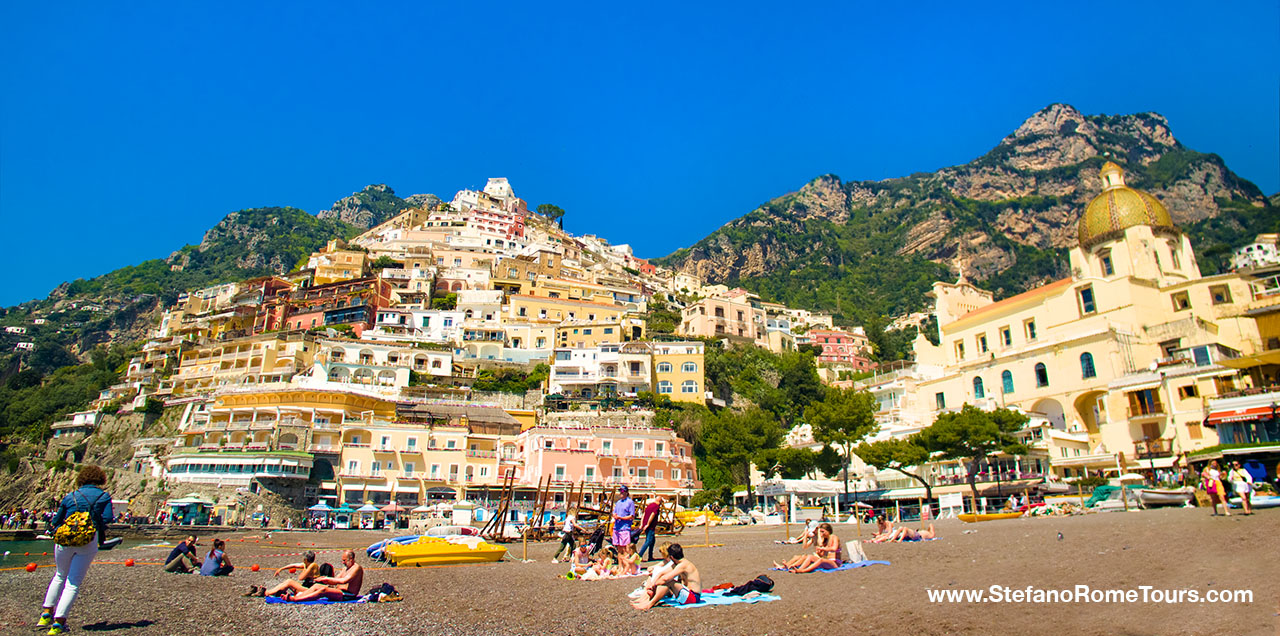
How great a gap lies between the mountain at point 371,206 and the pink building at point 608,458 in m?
137

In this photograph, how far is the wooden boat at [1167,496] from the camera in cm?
2189

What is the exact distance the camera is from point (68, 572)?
7582 millimetres

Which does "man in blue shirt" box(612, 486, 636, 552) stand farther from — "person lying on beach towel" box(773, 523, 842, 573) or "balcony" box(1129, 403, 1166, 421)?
"balcony" box(1129, 403, 1166, 421)

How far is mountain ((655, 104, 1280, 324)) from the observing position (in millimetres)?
122312

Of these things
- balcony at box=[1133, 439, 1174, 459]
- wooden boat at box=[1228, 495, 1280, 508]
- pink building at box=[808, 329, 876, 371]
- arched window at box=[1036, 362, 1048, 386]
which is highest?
pink building at box=[808, 329, 876, 371]

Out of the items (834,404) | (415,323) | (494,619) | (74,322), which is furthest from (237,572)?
(74,322)

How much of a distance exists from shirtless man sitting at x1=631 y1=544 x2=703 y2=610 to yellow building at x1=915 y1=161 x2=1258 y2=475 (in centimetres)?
3142

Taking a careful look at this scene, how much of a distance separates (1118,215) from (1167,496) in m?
25.8

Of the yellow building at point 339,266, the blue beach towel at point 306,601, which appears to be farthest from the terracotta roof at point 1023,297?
the yellow building at point 339,266

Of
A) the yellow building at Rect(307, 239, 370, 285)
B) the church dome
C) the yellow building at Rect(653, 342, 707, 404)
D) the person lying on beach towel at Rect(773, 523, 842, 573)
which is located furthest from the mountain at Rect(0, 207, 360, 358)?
the church dome

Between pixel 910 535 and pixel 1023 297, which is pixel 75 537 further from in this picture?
pixel 1023 297

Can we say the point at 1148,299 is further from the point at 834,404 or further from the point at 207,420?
the point at 207,420

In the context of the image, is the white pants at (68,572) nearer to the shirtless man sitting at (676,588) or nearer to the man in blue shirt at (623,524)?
the shirtless man sitting at (676,588)

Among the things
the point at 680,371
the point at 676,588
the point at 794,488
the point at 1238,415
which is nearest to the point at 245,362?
the point at 680,371
